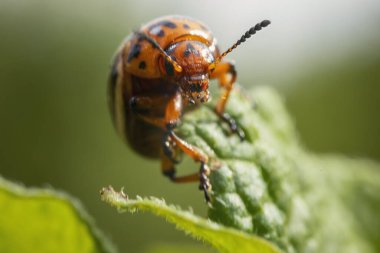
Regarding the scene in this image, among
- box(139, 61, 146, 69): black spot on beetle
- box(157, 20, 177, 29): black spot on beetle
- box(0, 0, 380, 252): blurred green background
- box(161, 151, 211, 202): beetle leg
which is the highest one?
box(157, 20, 177, 29): black spot on beetle

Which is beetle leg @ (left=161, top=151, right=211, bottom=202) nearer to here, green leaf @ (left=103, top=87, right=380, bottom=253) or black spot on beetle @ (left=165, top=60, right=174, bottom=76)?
green leaf @ (left=103, top=87, right=380, bottom=253)

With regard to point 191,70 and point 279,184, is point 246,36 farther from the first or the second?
point 279,184

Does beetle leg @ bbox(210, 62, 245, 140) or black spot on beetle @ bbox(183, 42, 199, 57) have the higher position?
black spot on beetle @ bbox(183, 42, 199, 57)

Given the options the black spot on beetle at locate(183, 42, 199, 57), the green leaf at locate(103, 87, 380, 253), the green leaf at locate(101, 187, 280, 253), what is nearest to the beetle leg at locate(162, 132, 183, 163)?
the green leaf at locate(103, 87, 380, 253)

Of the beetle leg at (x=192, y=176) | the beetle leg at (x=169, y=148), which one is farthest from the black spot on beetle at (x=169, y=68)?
the beetle leg at (x=192, y=176)

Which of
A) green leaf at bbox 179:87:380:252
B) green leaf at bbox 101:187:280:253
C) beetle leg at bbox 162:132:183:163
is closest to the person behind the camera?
green leaf at bbox 101:187:280:253

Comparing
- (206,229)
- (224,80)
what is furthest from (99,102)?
(206,229)

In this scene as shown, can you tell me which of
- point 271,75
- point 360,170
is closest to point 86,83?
point 271,75
